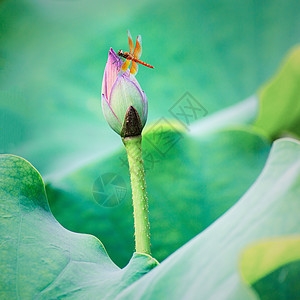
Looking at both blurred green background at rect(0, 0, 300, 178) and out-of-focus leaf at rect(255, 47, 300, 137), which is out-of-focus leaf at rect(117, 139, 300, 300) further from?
blurred green background at rect(0, 0, 300, 178)

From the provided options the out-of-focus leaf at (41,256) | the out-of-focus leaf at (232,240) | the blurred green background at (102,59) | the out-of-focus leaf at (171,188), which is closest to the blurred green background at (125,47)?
the blurred green background at (102,59)

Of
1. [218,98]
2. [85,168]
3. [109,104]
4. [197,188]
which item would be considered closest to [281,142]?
[109,104]

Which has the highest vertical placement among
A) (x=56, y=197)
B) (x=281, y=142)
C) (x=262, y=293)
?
(x=281, y=142)

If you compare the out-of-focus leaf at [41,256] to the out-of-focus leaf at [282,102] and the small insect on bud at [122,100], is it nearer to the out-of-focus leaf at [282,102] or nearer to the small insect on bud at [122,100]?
the small insect on bud at [122,100]

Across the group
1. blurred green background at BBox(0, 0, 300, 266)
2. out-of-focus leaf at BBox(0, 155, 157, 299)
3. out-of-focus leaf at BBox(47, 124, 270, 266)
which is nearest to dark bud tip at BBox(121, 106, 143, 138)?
out-of-focus leaf at BBox(0, 155, 157, 299)

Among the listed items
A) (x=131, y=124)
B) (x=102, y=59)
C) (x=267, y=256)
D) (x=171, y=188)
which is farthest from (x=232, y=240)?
(x=102, y=59)

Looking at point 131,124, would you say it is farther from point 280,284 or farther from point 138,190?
point 280,284

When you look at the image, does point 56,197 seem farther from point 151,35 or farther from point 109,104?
point 151,35

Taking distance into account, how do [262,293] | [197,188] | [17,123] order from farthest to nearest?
1. [17,123]
2. [197,188]
3. [262,293]
